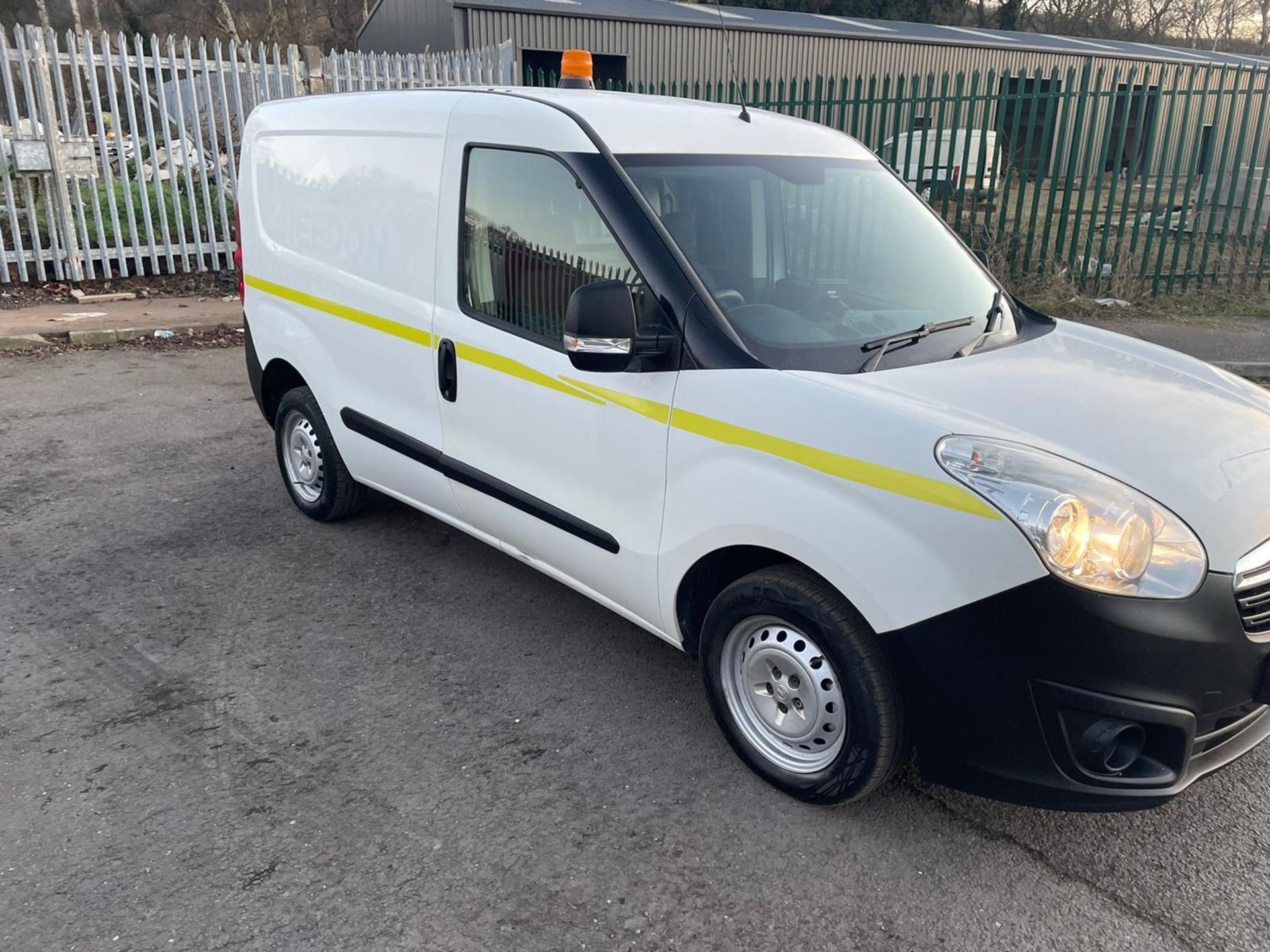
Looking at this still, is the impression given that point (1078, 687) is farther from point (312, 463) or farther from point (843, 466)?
point (312, 463)

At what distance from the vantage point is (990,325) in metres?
3.30

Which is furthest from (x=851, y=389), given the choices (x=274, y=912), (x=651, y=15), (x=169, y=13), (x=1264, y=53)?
(x=1264, y=53)

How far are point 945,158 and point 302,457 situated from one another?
8.27 meters

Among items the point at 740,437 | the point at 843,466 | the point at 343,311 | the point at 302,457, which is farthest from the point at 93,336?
the point at 843,466

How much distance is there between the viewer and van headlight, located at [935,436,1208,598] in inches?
88.5

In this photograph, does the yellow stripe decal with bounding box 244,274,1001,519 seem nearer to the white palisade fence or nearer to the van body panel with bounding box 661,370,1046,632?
the van body panel with bounding box 661,370,1046,632

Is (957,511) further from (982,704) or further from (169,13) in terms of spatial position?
(169,13)

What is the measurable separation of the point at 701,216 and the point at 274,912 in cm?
231

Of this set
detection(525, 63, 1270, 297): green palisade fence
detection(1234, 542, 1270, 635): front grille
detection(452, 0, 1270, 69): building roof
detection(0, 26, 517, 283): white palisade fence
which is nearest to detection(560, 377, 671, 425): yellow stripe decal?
detection(1234, 542, 1270, 635): front grille

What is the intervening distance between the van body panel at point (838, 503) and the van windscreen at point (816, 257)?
198 mm

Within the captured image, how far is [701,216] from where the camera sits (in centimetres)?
313

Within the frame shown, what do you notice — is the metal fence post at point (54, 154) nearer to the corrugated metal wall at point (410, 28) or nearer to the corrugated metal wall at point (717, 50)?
the corrugated metal wall at point (410, 28)

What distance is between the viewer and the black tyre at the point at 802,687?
8.33 feet

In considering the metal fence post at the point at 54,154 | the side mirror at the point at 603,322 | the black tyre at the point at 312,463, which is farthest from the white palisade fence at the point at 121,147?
the side mirror at the point at 603,322
